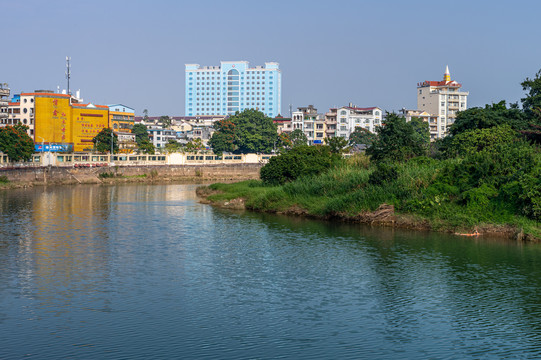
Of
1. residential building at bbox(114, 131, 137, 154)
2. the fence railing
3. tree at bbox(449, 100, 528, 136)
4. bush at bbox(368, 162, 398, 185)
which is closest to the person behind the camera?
bush at bbox(368, 162, 398, 185)

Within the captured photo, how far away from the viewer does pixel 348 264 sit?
31625mm

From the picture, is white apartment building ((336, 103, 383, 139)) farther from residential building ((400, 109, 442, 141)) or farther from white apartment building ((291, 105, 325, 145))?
residential building ((400, 109, 442, 141))

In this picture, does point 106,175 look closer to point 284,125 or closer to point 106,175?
point 106,175

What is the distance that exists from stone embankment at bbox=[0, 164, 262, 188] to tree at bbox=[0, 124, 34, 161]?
747 centimetres

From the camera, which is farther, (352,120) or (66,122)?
(352,120)

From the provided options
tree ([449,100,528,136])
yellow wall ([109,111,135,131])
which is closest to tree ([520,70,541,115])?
tree ([449,100,528,136])

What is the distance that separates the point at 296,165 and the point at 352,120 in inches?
3984

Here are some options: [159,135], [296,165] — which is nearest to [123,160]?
[159,135]

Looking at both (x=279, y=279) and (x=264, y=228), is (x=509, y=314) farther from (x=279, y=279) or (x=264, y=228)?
(x=264, y=228)

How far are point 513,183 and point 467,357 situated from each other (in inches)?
892

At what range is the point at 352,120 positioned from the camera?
6176 inches

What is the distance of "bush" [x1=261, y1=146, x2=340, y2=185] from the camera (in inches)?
2251

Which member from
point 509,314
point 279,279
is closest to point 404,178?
point 279,279

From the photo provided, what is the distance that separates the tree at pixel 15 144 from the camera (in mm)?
96500
